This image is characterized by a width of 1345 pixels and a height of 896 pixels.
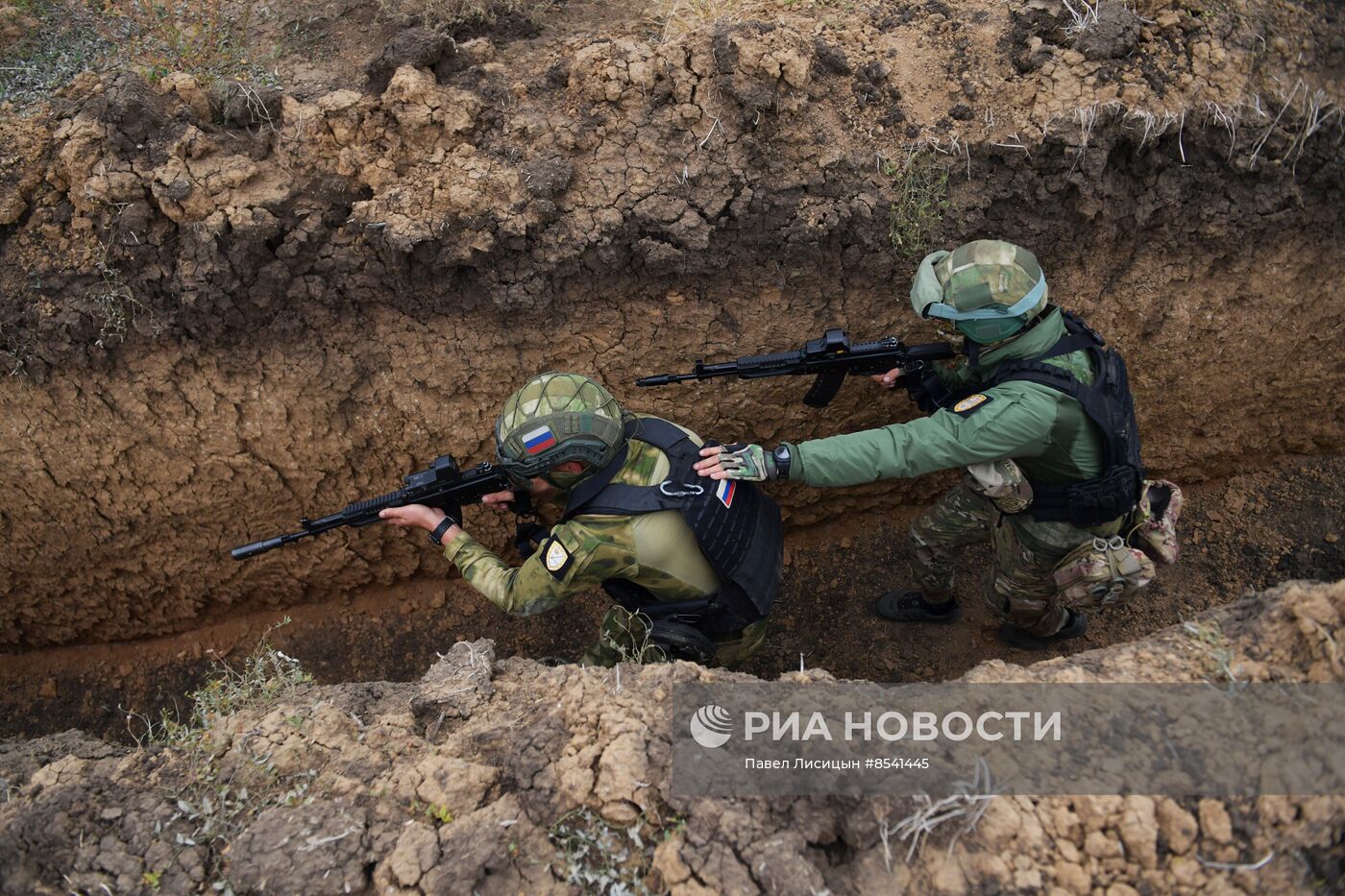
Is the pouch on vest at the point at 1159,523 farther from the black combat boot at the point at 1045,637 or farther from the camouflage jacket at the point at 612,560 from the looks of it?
the camouflage jacket at the point at 612,560

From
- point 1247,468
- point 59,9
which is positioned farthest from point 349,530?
point 1247,468

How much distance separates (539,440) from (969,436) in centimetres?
172

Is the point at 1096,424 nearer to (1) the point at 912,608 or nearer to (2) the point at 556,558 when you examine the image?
(1) the point at 912,608

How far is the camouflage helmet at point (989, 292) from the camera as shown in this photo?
11.3 feet

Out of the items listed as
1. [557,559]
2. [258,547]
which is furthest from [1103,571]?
[258,547]

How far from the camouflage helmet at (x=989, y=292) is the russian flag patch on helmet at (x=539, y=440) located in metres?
1.69

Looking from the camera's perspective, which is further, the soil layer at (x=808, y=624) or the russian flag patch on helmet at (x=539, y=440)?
the soil layer at (x=808, y=624)

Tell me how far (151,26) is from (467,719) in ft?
13.7

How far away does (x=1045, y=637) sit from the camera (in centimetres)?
475

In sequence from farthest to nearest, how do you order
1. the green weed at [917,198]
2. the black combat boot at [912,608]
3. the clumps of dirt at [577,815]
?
the black combat boot at [912,608] < the green weed at [917,198] < the clumps of dirt at [577,815]

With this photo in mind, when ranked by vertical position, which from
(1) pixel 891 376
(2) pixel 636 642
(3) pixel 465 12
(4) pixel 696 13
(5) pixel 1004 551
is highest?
(3) pixel 465 12

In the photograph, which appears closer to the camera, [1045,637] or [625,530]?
[625,530]

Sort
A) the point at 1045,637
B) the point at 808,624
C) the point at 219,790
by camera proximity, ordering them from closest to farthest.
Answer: the point at 219,790 < the point at 1045,637 < the point at 808,624

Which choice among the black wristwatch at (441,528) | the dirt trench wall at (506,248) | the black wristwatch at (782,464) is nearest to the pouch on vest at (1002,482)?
the black wristwatch at (782,464)
